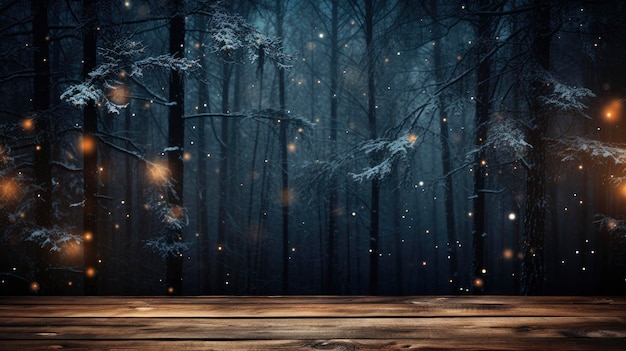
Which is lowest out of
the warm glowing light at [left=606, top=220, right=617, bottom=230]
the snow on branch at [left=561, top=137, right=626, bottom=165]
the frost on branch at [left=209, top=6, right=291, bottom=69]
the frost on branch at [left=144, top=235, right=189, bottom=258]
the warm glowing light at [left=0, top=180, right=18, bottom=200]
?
the frost on branch at [left=144, top=235, right=189, bottom=258]

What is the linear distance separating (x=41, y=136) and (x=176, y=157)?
A: 2853mm

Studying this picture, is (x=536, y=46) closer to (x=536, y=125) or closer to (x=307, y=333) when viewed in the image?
(x=536, y=125)

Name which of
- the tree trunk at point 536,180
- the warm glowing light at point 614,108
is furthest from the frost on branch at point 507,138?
the warm glowing light at point 614,108

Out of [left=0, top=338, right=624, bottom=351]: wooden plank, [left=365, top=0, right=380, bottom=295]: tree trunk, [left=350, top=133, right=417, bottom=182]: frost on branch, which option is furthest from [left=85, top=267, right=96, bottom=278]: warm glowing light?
[left=365, top=0, right=380, bottom=295]: tree trunk

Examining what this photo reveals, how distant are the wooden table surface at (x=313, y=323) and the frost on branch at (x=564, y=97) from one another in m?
5.75

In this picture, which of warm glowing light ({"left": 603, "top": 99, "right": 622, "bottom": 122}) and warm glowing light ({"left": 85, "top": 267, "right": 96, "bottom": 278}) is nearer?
warm glowing light ({"left": 85, "top": 267, "right": 96, "bottom": 278})

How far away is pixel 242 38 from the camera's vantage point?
931 cm

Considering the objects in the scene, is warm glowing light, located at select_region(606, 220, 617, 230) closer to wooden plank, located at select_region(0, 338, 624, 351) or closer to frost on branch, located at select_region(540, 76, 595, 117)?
frost on branch, located at select_region(540, 76, 595, 117)

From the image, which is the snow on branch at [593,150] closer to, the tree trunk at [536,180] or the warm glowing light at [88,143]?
the tree trunk at [536,180]

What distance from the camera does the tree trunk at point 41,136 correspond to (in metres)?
9.41

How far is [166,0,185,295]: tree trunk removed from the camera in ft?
30.5

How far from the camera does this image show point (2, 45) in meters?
9.98

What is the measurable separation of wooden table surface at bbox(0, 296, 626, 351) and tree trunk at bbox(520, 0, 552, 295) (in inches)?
240

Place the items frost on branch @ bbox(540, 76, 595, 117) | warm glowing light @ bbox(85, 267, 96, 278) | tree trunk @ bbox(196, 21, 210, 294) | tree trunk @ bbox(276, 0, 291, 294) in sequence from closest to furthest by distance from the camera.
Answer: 1. frost on branch @ bbox(540, 76, 595, 117)
2. warm glowing light @ bbox(85, 267, 96, 278)
3. tree trunk @ bbox(276, 0, 291, 294)
4. tree trunk @ bbox(196, 21, 210, 294)
